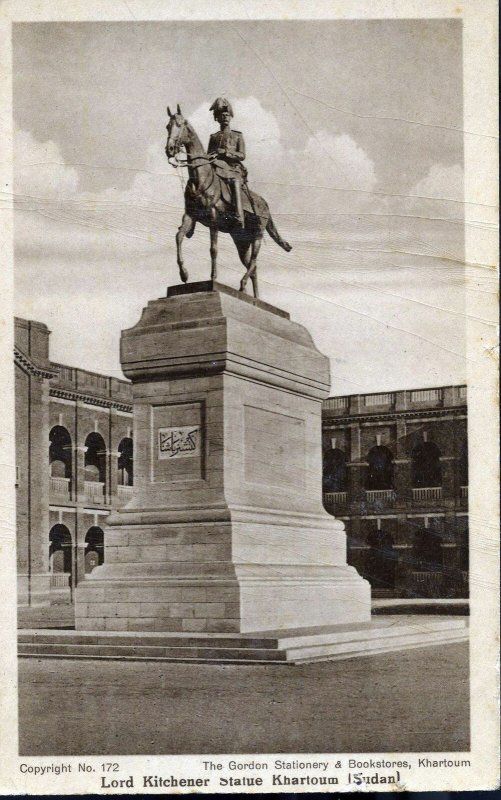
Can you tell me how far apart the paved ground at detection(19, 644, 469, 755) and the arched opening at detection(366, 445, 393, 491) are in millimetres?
29333

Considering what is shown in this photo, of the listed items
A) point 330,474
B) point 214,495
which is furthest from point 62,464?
point 214,495

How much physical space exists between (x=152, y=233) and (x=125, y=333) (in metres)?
1.46

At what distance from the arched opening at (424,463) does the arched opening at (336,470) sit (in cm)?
306

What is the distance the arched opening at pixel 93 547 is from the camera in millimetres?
38781

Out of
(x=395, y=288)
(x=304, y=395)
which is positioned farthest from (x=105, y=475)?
(x=395, y=288)

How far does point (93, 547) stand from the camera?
39125 millimetres

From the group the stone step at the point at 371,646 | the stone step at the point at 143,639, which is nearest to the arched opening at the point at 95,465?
the stone step at the point at 371,646

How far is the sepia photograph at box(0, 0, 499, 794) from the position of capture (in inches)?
466

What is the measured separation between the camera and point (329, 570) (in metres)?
17.5

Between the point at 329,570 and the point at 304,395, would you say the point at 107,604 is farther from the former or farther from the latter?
the point at 304,395

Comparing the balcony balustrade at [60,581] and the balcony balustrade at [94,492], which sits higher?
the balcony balustrade at [94,492]

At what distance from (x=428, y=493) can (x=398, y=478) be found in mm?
1989

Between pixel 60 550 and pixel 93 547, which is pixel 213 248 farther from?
pixel 93 547

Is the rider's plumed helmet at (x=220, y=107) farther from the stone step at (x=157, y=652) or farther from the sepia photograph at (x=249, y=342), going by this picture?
the stone step at (x=157, y=652)
